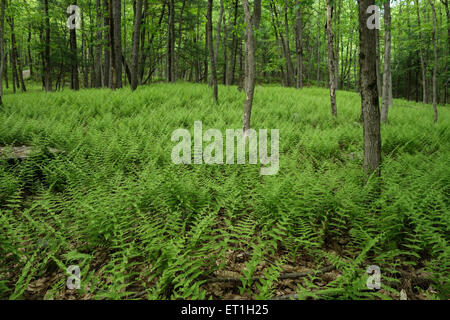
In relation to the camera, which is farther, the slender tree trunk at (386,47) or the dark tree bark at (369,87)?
the slender tree trunk at (386,47)

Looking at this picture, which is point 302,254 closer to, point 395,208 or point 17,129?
point 395,208

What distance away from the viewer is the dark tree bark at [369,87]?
3457mm

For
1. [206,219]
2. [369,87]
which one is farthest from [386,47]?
[206,219]

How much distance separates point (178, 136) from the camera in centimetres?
623

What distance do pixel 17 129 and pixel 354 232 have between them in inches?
272

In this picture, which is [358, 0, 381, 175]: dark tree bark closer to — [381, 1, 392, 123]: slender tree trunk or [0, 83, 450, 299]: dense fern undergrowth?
[0, 83, 450, 299]: dense fern undergrowth

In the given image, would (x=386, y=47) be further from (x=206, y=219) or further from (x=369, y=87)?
(x=206, y=219)

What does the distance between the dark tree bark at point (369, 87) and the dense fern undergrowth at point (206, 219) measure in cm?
49

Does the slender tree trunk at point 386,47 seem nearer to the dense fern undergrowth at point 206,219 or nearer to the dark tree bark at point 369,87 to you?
the dense fern undergrowth at point 206,219

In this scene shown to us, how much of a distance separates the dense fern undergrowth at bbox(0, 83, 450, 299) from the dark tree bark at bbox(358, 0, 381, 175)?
492mm

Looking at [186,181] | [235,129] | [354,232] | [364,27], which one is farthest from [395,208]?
[235,129]

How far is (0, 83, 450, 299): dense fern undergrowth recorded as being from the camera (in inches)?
86.4

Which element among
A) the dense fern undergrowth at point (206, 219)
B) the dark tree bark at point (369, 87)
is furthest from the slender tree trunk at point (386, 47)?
the dark tree bark at point (369, 87)

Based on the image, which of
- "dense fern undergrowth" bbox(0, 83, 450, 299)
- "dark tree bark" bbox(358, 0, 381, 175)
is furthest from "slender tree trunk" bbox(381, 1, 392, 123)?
"dark tree bark" bbox(358, 0, 381, 175)
